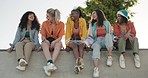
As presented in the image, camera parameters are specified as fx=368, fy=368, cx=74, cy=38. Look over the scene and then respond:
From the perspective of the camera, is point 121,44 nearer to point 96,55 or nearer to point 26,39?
point 96,55

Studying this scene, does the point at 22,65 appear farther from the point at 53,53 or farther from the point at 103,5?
the point at 103,5

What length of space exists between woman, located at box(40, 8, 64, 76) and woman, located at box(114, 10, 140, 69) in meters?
1.28

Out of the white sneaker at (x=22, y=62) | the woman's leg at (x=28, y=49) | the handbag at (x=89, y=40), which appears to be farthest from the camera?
the handbag at (x=89, y=40)

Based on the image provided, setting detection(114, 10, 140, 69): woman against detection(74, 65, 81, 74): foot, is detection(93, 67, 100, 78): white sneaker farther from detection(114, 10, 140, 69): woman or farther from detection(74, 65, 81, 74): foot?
detection(114, 10, 140, 69): woman

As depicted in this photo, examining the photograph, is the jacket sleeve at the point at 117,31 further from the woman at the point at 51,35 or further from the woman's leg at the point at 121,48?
the woman at the point at 51,35

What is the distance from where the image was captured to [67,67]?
775cm

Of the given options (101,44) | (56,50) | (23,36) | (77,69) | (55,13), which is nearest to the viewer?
(77,69)

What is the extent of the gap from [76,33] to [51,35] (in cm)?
56

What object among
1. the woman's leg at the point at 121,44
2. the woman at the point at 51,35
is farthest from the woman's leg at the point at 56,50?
the woman's leg at the point at 121,44

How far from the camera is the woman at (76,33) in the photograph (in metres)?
7.79

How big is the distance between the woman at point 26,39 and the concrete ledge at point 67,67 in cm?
17

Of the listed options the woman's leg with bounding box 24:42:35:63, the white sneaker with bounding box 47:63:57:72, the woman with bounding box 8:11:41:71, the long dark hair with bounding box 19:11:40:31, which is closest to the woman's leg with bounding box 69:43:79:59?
the white sneaker with bounding box 47:63:57:72

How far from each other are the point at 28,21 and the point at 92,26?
4.83ft

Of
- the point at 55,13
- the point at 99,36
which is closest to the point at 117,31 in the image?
the point at 99,36
